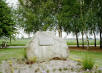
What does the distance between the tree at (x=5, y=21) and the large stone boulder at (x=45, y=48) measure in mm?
14594

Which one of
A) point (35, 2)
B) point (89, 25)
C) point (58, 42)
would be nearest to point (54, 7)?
point (35, 2)

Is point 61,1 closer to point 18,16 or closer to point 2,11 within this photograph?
point 18,16

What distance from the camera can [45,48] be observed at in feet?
30.5

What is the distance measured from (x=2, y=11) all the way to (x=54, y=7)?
7502 mm

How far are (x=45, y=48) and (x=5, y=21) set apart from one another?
15386 millimetres

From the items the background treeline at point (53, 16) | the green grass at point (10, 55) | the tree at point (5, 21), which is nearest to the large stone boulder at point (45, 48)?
the green grass at point (10, 55)

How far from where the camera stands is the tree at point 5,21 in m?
22.9

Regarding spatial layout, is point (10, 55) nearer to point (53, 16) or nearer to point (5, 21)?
point (5, 21)

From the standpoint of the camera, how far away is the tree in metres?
22.9

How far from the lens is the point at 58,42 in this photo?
31.8 ft

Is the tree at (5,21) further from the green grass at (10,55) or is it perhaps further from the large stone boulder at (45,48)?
the large stone boulder at (45,48)

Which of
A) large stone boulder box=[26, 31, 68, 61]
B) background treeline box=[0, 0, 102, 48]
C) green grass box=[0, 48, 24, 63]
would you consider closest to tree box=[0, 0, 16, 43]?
background treeline box=[0, 0, 102, 48]

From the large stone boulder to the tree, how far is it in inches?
575

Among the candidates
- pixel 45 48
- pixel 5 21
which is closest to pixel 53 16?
pixel 5 21
